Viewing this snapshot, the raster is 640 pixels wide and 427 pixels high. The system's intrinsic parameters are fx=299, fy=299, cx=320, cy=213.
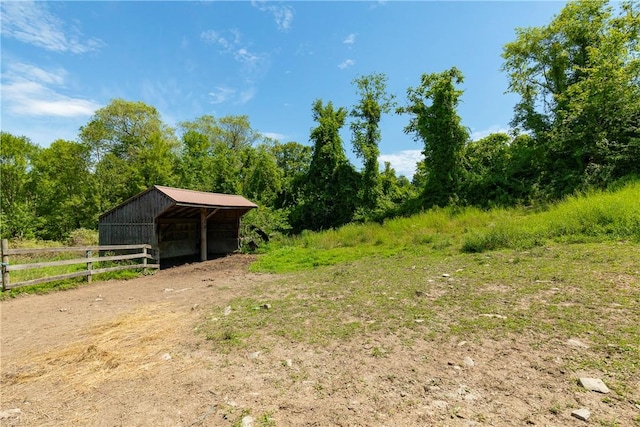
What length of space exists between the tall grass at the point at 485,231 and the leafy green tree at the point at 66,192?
23040mm

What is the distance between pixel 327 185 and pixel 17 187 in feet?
90.5

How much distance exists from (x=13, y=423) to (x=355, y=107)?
959 inches

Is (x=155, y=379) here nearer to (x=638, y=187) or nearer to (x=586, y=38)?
(x=638, y=187)

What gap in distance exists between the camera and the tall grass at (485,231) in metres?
8.02

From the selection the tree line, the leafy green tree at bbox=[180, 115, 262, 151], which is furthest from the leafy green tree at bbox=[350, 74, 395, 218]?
the leafy green tree at bbox=[180, 115, 262, 151]

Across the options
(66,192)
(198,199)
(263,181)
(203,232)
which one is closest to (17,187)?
(66,192)

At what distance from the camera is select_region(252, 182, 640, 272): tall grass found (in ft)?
26.3

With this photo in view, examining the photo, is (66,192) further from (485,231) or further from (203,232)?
(485,231)

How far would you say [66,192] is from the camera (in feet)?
89.0

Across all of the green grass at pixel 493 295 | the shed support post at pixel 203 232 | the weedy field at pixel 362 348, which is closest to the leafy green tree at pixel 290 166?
the shed support post at pixel 203 232

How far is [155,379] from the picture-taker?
127 inches

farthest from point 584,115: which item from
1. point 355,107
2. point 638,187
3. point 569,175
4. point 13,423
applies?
point 13,423

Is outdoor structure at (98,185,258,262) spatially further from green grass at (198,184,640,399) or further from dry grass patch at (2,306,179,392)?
dry grass patch at (2,306,179,392)

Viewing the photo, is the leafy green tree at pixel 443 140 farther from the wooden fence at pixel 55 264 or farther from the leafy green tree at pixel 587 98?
the wooden fence at pixel 55 264
